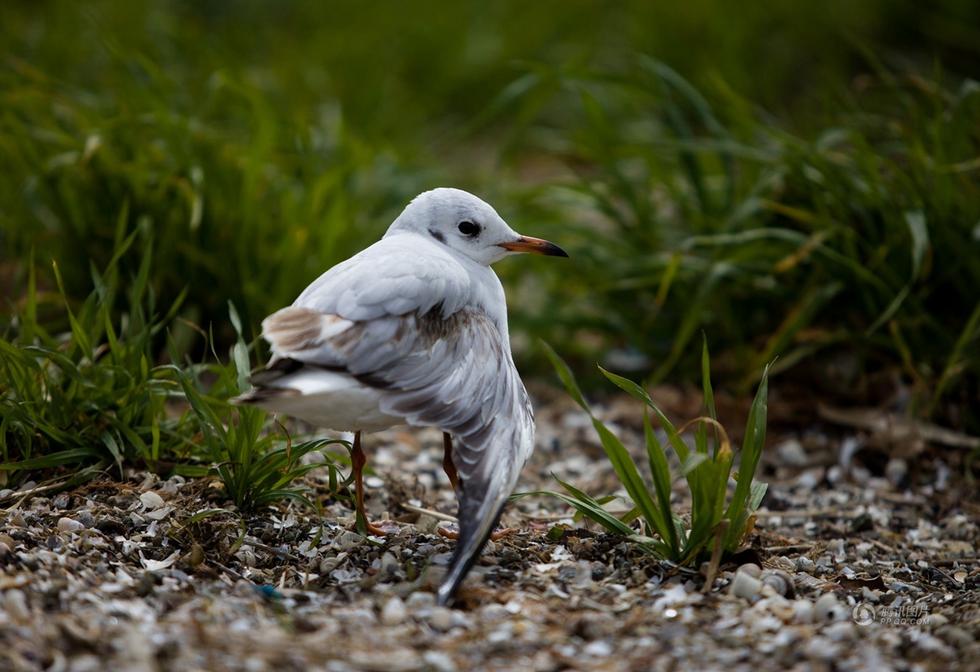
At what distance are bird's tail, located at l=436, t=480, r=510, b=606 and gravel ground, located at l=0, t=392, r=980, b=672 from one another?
7 cm

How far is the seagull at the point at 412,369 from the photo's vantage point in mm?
2756

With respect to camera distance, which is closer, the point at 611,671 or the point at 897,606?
the point at 611,671

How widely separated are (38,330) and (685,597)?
214 centimetres

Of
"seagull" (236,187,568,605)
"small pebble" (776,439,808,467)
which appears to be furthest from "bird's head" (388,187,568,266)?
"small pebble" (776,439,808,467)

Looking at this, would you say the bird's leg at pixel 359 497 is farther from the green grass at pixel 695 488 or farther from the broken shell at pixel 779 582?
the broken shell at pixel 779 582

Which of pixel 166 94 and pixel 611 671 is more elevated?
pixel 166 94

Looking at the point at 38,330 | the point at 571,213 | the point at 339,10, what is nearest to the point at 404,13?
the point at 339,10

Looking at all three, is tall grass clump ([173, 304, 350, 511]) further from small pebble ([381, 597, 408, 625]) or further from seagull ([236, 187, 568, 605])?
small pebble ([381, 597, 408, 625])

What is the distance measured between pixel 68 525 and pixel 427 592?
1.00 metres

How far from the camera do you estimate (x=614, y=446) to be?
3.01m

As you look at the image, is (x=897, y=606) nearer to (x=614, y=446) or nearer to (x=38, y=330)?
(x=614, y=446)

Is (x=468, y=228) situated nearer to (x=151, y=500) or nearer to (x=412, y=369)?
(x=412, y=369)

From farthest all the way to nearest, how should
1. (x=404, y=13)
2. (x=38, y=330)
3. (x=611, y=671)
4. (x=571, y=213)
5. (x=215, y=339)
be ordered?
1. (x=404, y=13)
2. (x=571, y=213)
3. (x=215, y=339)
4. (x=38, y=330)
5. (x=611, y=671)

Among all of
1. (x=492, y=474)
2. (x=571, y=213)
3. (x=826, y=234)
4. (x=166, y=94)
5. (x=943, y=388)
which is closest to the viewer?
(x=492, y=474)
